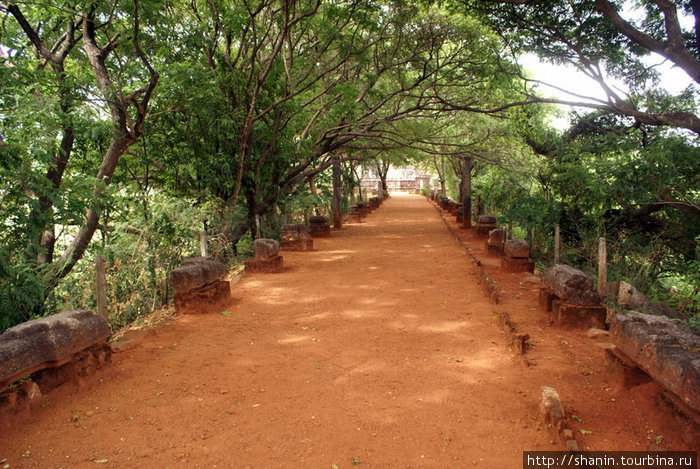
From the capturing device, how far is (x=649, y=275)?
8.95 m

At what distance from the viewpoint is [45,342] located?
3604mm

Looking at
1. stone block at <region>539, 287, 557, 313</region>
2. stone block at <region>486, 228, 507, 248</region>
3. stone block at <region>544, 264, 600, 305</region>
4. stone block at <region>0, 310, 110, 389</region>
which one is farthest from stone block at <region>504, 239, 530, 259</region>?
stone block at <region>0, 310, 110, 389</region>

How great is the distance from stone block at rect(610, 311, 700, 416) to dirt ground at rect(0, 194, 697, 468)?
34 cm

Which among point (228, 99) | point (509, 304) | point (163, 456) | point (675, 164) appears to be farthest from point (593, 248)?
point (163, 456)

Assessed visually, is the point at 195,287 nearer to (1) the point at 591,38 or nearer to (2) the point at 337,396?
(2) the point at 337,396

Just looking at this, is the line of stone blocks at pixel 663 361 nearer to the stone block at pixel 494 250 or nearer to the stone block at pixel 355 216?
the stone block at pixel 494 250

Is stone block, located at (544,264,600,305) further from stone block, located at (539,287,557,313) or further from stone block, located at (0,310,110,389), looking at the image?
stone block, located at (0,310,110,389)

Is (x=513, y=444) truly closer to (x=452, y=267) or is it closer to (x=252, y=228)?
(x=452, y=267)

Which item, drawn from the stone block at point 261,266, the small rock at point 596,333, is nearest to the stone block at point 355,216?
the stone block at point 261,266

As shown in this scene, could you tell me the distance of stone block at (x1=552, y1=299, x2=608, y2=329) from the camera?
17.4ft

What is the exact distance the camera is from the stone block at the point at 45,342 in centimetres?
328

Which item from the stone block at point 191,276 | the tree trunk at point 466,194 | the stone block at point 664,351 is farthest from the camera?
the tree trunk at point 466,194

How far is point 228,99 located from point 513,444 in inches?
365

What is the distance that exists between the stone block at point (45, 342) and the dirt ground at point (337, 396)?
0.35m
